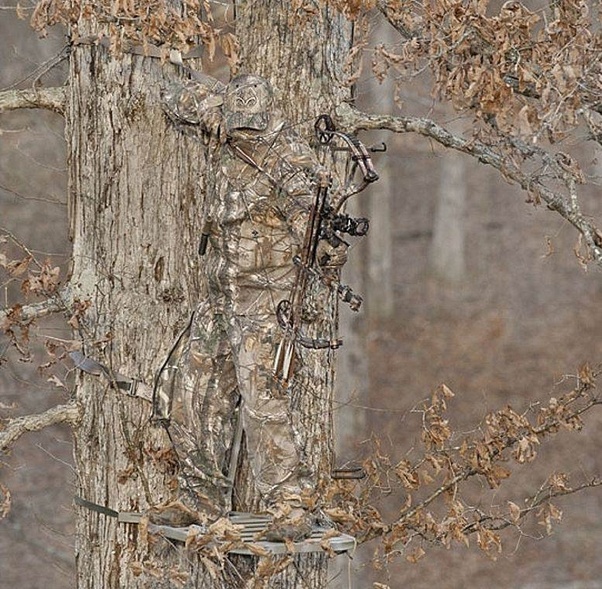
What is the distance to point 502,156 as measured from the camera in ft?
22.5

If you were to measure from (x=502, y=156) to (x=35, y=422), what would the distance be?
8.49 feet

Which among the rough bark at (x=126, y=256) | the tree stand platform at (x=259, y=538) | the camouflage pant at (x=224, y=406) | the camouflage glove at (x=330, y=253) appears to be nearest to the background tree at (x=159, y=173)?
the rough bark at (x=126, y=256)

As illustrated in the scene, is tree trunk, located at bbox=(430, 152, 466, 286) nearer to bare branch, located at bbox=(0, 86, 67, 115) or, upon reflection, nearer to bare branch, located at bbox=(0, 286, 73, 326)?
bare branch, located at bbox=(0, 86, 67, 115)

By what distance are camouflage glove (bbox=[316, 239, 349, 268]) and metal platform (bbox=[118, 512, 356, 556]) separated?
3.59 ft

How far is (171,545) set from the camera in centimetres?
647

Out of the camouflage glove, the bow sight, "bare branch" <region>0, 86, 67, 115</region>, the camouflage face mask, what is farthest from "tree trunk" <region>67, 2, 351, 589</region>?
the camouflage glove

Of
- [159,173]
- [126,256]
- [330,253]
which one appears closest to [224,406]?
[330,253]

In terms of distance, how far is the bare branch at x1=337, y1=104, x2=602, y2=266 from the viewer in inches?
260

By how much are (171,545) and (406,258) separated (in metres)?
19.4

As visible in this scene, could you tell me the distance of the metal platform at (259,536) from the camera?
232 inches

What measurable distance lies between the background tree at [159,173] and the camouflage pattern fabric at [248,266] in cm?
57

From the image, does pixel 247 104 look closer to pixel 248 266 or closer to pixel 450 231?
pixel 248 266

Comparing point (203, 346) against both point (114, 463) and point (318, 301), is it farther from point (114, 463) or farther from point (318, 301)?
point (114, 463)

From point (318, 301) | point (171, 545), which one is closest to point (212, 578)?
point (171, 545)
